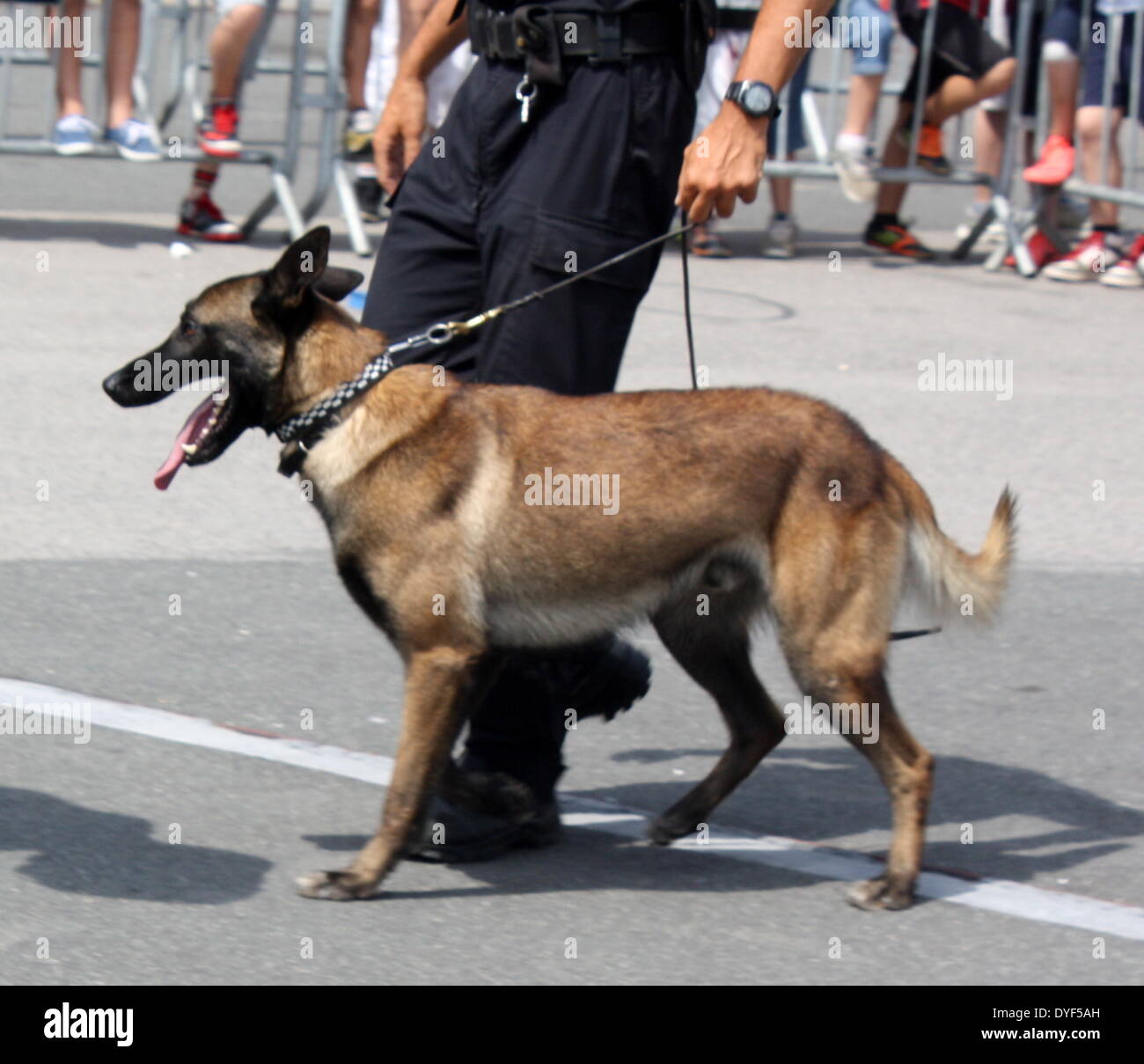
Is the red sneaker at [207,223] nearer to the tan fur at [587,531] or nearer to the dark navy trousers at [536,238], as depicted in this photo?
the dark navy trousers at [536,238]

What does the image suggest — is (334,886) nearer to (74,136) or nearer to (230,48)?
(74,136)

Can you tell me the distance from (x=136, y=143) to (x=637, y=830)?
667 centimetres

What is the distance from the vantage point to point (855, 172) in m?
11.2

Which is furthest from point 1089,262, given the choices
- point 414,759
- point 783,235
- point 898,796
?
point 414,759

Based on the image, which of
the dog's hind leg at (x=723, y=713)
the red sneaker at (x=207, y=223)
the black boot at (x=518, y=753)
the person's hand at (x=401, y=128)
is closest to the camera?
the black boot at (x=518, y=753)

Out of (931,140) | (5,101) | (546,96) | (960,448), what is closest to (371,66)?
(5,101)

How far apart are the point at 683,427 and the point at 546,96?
81 cm

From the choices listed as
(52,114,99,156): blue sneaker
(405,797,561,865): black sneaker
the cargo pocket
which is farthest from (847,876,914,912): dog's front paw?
(52,114,99,156): blue sneaker

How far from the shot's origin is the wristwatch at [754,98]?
416 cm

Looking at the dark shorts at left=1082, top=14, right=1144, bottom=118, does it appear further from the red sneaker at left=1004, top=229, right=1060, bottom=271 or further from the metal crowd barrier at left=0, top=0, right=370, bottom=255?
the metal crowd barrier at left=0, top=0, right=370, bottom=255

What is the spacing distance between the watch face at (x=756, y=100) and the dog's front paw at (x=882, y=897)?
5.28ft

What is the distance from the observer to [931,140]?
11.2 metres

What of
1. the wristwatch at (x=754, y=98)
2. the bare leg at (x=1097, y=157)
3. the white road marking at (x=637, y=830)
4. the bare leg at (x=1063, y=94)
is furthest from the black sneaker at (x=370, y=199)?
the wristwatch at (x=754, y=98)
